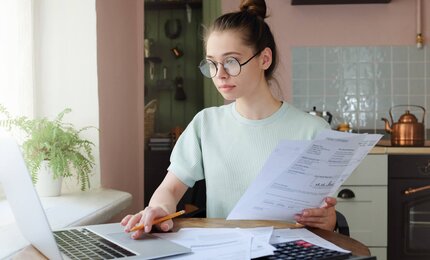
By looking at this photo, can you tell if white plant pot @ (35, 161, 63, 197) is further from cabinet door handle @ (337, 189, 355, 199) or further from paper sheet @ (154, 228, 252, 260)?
cabinet door handle @ (337, 189, 355, 199)

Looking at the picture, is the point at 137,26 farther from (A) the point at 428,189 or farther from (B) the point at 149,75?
(A) the point at 428,189

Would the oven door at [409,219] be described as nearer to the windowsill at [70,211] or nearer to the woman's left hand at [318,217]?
the windowsill at [70,211]

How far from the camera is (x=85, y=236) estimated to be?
109cm

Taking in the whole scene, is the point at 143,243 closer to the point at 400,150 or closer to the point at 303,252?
the point at 303,252

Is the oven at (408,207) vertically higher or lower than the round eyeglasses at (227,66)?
lower

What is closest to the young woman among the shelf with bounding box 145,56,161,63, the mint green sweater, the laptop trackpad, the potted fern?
the mint green sweater

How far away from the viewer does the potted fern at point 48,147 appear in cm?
195

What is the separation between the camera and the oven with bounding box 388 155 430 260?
309cm

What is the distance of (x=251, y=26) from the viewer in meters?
1.60

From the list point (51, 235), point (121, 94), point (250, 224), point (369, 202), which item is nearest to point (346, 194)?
point (369, 202)

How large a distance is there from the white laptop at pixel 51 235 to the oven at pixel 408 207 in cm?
230

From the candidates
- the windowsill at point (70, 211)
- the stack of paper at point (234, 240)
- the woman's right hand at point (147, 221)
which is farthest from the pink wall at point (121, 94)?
the stack of paper at point (234, 240)

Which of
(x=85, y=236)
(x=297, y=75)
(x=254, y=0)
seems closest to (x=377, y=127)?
(x=297, y=75)

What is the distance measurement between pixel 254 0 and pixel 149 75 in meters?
2.74
